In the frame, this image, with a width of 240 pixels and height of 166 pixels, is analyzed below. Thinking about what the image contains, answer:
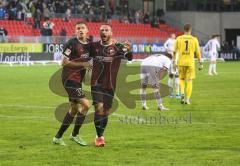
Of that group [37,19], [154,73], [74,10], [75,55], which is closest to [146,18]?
[74,10]

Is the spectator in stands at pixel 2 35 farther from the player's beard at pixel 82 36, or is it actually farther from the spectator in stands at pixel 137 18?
the player's beard at pixel 82 36

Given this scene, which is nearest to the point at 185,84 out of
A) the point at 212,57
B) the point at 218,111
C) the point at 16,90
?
the point at 218,111

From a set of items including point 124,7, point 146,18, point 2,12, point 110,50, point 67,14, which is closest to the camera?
point 110,50

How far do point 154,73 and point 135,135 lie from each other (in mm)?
5590

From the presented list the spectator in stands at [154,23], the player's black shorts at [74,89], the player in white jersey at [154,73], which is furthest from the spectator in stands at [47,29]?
the player's black shorts at [74,89]

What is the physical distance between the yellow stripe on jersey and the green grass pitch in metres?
1.28

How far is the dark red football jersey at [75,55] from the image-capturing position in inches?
470

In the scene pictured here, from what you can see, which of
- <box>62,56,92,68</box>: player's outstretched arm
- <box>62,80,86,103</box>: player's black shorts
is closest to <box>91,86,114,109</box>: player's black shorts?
<box>62,80,86,103</box>: player's black shorts

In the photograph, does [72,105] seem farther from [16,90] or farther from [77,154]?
[16,90]

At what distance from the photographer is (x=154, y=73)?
19016 mm

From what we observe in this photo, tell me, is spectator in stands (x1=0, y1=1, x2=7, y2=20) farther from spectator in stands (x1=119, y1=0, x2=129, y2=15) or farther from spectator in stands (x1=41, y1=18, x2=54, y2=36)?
spectator in stands (x1=119, y1=0, x2=129, y2=15)

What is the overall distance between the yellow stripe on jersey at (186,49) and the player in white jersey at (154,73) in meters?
1.25

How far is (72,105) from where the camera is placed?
12.4 m

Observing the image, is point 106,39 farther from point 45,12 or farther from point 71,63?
point 45,12
